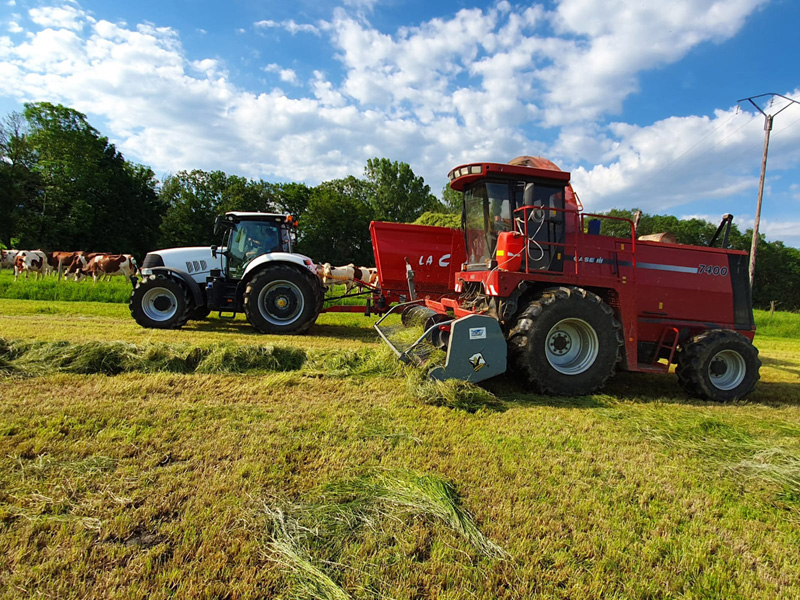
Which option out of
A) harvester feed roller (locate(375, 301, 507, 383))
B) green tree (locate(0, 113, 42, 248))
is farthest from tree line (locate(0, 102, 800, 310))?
harvester feed roller (locate(375, 301, 507, 383))

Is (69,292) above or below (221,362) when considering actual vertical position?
above

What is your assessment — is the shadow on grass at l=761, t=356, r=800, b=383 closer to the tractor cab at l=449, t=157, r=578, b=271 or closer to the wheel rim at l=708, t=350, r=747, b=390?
the wheel rim at l=708, t=350, r=747, b=390

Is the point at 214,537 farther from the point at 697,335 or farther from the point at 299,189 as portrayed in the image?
the point at 299,189

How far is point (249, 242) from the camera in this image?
851 cm

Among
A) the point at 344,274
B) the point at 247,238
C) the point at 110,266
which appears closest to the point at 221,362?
the point at 247,238

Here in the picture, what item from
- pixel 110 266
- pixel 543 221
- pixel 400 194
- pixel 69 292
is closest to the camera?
pixel 543 221

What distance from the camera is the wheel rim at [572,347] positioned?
4.63 meters

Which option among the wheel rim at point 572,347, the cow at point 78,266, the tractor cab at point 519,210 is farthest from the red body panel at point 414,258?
the cow at point 78,266

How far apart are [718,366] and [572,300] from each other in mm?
2456

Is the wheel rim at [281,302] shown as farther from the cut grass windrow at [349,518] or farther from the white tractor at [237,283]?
the cut grass windrow at [349,518]

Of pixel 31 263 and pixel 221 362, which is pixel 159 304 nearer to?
pixel 221 362

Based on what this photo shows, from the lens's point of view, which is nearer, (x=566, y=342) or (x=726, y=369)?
(x=566, y=342)

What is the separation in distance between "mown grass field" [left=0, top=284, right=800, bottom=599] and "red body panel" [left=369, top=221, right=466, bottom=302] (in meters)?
4.23

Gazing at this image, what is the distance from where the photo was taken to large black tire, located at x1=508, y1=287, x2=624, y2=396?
441 cm
